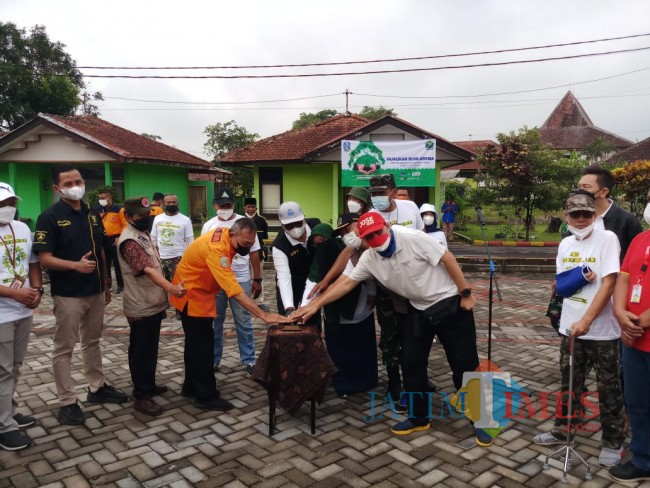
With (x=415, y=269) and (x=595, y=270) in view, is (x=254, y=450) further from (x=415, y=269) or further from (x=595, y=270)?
(x=595, y=270)

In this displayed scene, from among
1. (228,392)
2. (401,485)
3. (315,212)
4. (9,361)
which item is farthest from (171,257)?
(315,212)

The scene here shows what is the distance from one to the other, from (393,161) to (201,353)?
446 inches

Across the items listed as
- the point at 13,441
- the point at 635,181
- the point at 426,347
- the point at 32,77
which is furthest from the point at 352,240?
the point at 32,77

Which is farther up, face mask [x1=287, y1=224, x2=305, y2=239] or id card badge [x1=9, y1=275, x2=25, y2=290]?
face mask [x1=287, y1=224, x2=305, y2=239]

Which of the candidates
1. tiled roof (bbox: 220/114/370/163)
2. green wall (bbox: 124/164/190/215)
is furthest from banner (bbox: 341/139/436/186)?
green wall (bbox: 124/164/190/215)

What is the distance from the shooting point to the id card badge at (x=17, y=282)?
148 inches

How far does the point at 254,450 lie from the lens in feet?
12.3

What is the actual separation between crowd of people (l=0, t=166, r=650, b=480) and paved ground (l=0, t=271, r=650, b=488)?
14 cm

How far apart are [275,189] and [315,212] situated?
160 centimetres

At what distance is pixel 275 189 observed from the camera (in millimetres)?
17234

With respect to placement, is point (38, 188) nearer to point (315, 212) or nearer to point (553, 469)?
point (315, 212)

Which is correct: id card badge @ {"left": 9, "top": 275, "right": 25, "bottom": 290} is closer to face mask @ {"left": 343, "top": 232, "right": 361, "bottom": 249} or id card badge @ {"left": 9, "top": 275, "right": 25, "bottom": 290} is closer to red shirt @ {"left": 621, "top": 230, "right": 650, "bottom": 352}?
face mask @ {"left": 343, "top": 232, "right": 361, "bottom": 249}

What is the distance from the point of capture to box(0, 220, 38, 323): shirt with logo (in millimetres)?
3707

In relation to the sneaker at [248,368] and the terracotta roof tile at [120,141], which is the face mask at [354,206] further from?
the terracotta roof tile at [120,141]
